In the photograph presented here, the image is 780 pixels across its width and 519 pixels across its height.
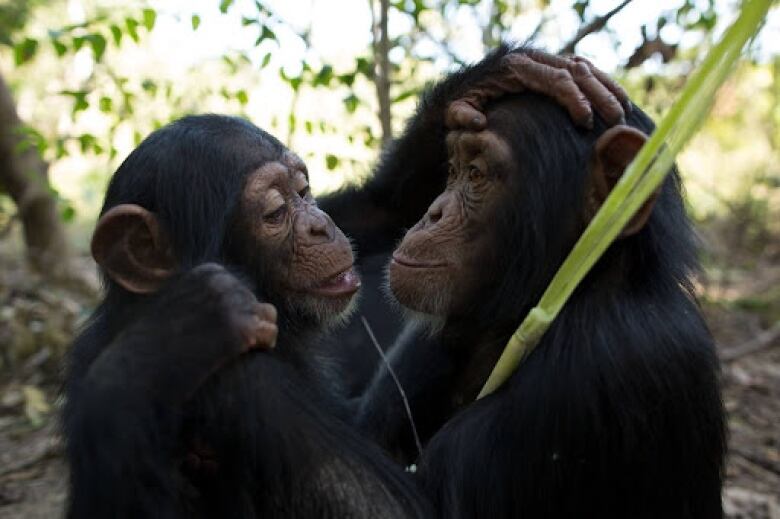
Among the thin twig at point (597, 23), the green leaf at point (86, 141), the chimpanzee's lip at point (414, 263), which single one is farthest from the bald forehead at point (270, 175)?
the green leaf at point (86, 141)

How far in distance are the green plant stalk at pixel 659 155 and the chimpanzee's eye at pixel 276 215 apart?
3.84 ft

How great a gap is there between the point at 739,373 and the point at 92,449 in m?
6.08

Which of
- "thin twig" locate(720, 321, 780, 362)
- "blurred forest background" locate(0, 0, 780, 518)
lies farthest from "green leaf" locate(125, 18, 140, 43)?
"thin twig" locate(720, 321, 780, 362)

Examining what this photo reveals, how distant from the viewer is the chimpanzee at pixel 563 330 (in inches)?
131

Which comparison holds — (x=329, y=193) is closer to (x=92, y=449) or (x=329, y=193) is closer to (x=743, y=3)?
(x=92, y=449)

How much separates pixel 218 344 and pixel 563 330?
48.6 inches

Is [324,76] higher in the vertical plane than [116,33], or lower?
lower

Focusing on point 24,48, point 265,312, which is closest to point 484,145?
point 265,312

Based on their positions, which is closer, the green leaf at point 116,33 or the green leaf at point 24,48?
the green leaf at point 116,33

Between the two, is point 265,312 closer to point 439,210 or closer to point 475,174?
point 439,210

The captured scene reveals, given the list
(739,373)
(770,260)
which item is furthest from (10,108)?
(770,260)

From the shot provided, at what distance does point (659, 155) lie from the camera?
2.85 m

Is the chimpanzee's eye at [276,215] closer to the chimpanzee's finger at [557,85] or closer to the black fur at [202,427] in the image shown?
the black fur at [202,427]

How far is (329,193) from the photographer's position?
551 centimetres
